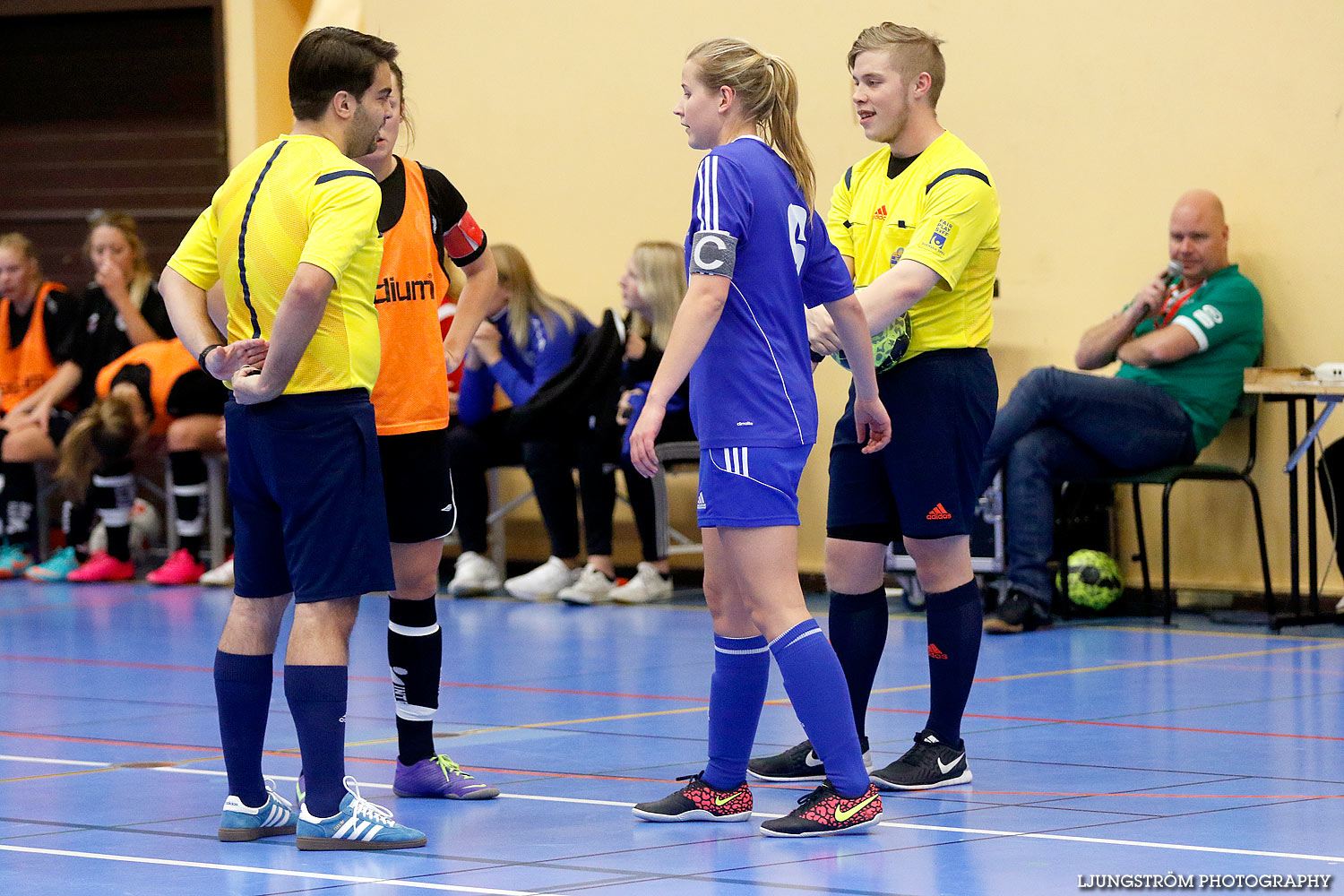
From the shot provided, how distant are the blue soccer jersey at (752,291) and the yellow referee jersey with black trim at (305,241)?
0.70 metres

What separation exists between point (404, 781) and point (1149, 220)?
17.3ft

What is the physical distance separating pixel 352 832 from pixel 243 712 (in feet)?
1.19

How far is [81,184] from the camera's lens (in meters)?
11.9

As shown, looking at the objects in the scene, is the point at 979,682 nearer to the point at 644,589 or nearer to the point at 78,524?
the point at 644,589

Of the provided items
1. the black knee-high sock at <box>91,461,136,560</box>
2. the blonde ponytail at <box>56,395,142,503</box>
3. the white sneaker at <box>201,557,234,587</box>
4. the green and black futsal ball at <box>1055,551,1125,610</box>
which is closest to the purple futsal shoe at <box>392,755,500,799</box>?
the green and black futsal ball at <box>1055,551,1125,610</box>

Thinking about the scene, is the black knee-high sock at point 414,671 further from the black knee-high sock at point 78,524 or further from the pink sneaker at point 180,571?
the black knee-high sock at point 78,524

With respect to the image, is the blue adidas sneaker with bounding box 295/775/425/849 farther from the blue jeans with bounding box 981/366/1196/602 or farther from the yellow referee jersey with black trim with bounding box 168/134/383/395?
the blue jeans with bounding box 981/366/1196/602

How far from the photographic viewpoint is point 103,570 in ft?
34.2

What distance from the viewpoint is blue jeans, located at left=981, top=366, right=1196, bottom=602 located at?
25.5ft

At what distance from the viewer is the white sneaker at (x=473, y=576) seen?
9.38 m

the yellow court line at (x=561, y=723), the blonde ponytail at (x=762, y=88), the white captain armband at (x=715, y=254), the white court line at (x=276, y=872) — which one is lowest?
the yellow court line at (x=561, y=723)

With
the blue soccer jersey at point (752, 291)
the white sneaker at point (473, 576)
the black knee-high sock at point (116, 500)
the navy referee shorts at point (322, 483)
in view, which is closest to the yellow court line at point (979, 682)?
the navy referee shorts at point (322, 483)

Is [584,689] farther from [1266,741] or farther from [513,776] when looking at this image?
[1266,741]

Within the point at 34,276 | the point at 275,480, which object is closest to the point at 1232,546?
the point at 275,480
